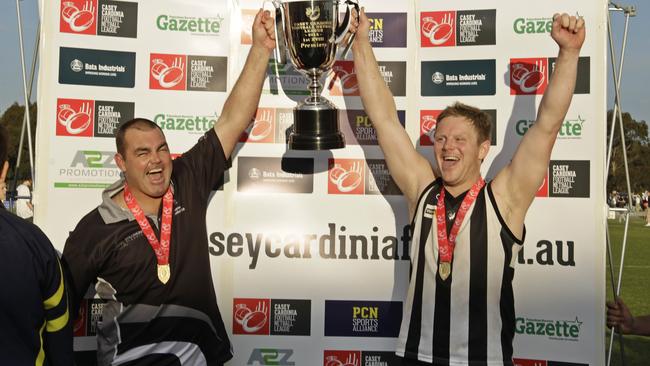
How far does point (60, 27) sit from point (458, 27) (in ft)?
8.32

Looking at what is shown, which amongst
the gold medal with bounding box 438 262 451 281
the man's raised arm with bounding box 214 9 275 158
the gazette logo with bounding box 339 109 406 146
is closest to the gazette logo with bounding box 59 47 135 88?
the man's raised arm with bounding box 214 9 275 158

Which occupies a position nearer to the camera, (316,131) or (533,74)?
(316,131)

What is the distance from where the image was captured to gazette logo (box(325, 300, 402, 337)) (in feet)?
12.5

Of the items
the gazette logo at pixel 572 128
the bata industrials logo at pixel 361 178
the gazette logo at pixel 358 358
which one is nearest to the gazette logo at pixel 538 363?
the gazette logo at pixel 358 358

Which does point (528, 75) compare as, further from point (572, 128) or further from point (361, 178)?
point (361, 178)

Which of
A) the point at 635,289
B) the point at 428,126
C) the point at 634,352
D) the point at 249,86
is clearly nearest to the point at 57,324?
the point at 249,86

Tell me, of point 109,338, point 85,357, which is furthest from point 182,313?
point 85,357

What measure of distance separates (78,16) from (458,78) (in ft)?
8.07

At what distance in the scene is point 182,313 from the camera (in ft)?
9.82

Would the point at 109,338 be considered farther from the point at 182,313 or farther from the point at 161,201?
the point at 161,201

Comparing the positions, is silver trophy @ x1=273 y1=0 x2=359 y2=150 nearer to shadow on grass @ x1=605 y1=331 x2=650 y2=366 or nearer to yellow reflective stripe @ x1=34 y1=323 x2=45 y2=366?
yellow reflective stripe @ x1=34 y1=323 x2=45 y2=366

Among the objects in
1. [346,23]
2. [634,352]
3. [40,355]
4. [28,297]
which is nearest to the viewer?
[28,297]

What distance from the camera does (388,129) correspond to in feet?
10.8

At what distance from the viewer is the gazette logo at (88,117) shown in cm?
375
